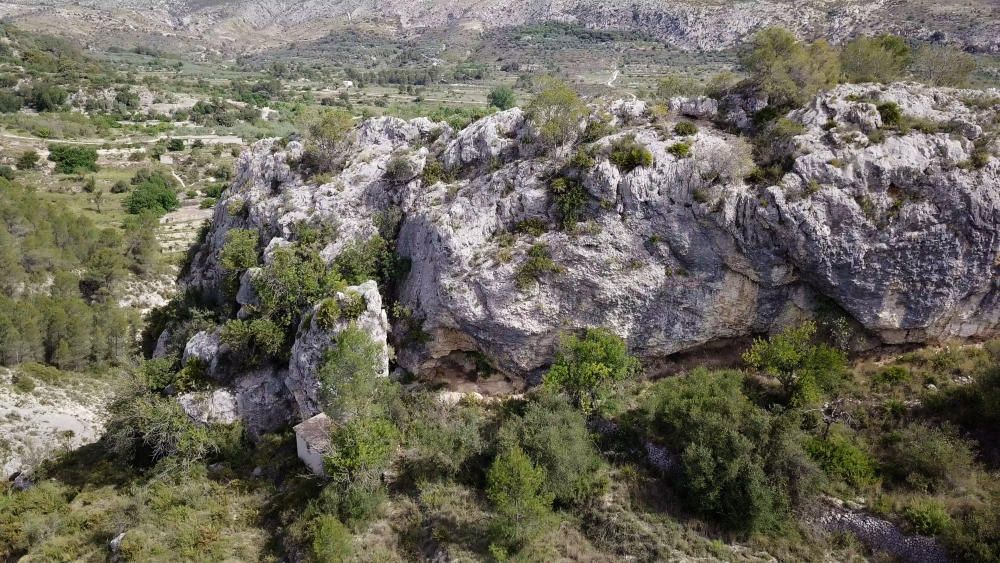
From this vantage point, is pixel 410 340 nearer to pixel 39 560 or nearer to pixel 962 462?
pixel 39 560

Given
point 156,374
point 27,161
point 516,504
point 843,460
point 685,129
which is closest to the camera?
point 516,504

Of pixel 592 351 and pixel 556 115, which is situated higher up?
pixel 556 115

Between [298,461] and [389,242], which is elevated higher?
[389,242]

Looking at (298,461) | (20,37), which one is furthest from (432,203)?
(20,37)

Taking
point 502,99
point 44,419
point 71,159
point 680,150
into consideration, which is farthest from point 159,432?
point 502,99

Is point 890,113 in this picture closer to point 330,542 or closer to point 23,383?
point 330,542

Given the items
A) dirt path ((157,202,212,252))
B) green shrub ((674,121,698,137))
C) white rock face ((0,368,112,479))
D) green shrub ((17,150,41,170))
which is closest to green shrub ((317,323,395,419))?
green shrub ((674,121,698,137))
